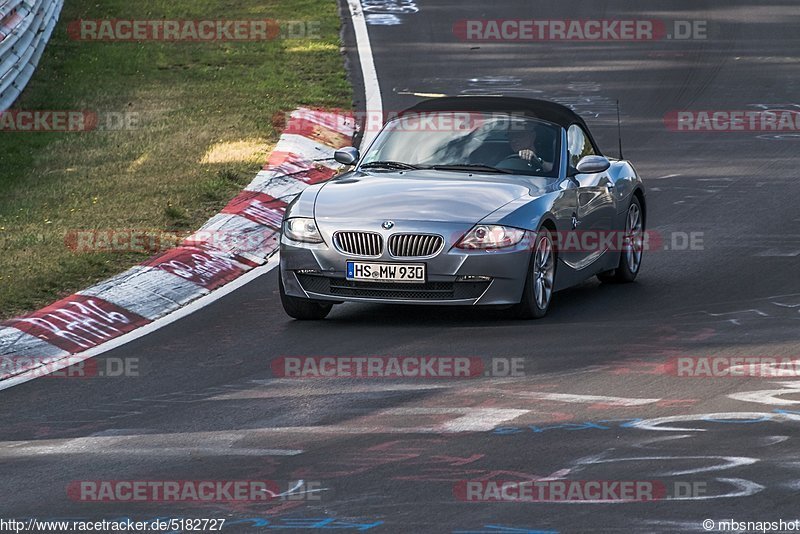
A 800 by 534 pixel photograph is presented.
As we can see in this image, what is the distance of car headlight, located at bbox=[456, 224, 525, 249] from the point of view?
34.3 ft

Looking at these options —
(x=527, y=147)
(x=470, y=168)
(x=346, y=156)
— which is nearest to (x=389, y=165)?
(x=346, y=156)

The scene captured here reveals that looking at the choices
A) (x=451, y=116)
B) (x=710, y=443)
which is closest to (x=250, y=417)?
(x=710, y=443)

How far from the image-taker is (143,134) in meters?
17.9

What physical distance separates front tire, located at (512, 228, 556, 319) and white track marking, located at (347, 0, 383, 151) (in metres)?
5.78

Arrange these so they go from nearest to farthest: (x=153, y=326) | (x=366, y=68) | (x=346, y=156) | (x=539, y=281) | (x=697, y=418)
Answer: (x=697, y=418)
(x=153, y=326)
(x=539, y=281)
(x=346, y=156)
(x=366, y=68)

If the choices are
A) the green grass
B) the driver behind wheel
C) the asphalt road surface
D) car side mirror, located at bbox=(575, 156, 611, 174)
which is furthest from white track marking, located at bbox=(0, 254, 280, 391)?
car side mirror, located at bbox=(575, 156, 611, 174)

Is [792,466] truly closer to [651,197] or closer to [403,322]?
[403,322]

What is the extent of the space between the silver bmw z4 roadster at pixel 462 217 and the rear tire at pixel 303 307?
0.01 metres

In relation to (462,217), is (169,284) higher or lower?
lower

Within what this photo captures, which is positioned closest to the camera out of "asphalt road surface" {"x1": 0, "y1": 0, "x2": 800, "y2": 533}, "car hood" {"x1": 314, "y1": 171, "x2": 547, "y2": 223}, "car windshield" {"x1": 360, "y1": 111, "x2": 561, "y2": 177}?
"asphalt road surface" {"x1": 0, "y1": 0, "x2": 800, "y2": 533}

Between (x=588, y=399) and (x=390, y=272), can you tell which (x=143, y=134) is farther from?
(x=588, y=399)

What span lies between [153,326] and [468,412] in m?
3.27

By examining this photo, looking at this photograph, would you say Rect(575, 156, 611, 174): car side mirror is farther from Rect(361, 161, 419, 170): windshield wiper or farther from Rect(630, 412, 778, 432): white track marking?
Rect(630, 412, 778, 432): white track marking

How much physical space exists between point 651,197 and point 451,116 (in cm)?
403
